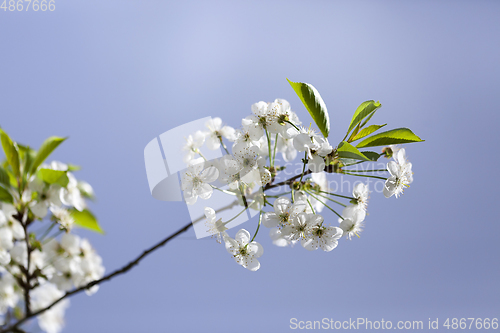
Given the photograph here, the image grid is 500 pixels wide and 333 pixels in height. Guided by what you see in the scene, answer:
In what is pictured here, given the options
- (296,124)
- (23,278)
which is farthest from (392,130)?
(23,278)

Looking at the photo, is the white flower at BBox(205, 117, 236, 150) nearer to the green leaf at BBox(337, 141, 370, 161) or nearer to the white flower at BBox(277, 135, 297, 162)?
the white flower at BBox(277, 135, 297, 162)

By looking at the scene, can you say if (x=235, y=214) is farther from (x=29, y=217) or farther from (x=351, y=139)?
(x=29, y=217)

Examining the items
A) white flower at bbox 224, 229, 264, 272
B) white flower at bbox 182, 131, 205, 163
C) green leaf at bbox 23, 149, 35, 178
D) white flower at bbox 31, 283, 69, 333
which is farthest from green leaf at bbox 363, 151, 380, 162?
white flower at bbox 31, 283, 69, 333

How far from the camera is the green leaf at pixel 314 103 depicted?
2.61ft

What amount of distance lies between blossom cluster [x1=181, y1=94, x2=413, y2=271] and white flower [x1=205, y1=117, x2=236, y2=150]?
95 mm

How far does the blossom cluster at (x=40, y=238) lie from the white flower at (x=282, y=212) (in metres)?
0.51

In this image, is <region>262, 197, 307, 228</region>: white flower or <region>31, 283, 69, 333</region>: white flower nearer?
<region>262, 197, 307, 228</region>: white flower

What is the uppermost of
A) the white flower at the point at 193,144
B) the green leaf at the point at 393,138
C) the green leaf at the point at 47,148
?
the white flower at the point at 193,144

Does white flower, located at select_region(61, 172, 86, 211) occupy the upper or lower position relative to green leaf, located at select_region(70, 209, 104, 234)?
upper

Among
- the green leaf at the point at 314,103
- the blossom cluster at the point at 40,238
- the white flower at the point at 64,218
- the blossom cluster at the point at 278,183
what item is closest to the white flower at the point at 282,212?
the blossom cluster at the point at 278,183

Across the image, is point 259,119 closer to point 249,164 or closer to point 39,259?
point 249,164

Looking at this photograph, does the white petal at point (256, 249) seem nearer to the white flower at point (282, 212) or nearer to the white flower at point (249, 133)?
the white flower at point (282, 212)

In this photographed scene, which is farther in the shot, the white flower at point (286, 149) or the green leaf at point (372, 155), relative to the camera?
the white flower at point (286, 149)

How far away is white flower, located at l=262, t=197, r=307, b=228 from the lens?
2.73 ft
